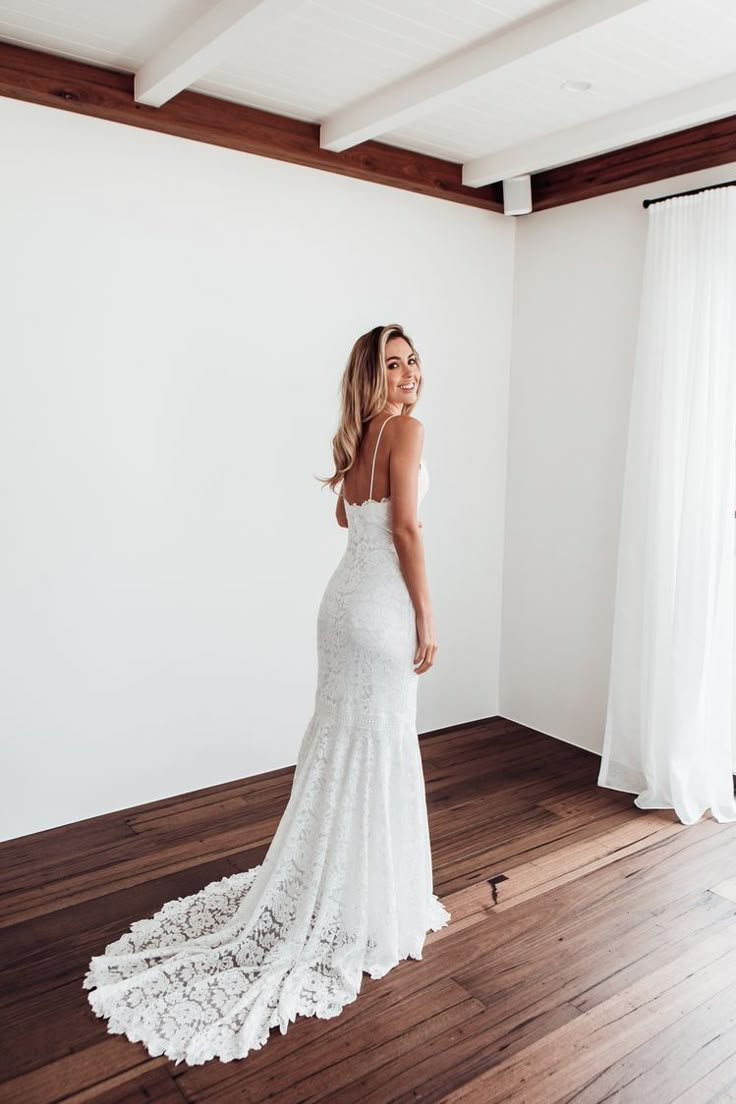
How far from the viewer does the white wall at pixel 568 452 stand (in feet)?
12.9

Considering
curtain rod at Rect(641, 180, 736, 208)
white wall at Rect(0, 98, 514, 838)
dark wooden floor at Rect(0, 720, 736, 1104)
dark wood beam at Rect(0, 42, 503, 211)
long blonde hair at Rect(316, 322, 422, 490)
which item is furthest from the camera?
curtain rod at Rect(641, 180, 736, 208)

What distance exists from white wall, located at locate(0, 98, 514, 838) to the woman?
987 millimetres

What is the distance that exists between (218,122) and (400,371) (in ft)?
4.64

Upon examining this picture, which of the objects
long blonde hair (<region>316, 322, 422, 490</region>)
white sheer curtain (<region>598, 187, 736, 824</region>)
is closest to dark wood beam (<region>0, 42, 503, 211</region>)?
white sheer curtain (<region>598, 187, 736, 824</region>)

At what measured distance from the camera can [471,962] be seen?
2500 mm

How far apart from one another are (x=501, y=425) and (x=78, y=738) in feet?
7.97

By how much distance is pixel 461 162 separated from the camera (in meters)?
4.02

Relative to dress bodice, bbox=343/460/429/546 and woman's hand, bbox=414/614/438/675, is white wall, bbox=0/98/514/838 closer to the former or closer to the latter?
dress bodice, bbox=343/460/429/546

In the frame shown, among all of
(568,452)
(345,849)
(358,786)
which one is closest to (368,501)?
(358,786)

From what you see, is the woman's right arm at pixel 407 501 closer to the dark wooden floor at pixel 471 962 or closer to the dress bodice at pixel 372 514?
the dress bodice at pixel 372 514

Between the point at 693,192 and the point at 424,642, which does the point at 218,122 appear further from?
the point at 424,642

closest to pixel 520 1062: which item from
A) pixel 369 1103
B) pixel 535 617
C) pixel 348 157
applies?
pixel 369 1103

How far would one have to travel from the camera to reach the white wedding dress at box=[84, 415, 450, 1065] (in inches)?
94.5

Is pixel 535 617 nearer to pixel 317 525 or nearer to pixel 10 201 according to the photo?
pixel 317 525
